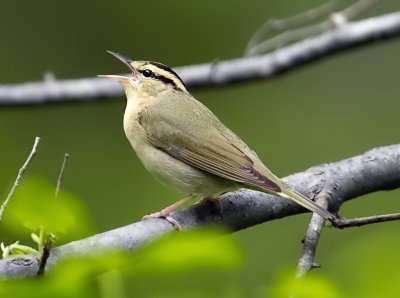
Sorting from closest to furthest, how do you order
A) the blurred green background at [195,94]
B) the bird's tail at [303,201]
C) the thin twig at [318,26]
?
the bird's tail at [303,201], the thin twig at [318,26], the blurred green background at [195,94]

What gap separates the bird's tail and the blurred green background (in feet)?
15.0

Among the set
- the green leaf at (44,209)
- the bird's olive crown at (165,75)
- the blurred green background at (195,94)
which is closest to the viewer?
the green leaf at (44,209)

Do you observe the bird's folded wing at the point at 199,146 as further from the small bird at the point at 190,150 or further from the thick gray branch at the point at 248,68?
the thick gray branch at the point at 248,68

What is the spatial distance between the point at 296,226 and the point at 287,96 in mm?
2061

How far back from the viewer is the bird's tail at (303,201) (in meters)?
3.33

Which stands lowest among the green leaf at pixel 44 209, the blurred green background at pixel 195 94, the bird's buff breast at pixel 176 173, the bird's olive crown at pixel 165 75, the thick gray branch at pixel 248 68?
the green leaf at pixel 44 209

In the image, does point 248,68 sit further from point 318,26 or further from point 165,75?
point 165,75

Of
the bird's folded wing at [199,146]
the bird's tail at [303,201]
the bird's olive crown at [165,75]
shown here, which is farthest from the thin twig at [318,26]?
the bird's tail at [303,201]

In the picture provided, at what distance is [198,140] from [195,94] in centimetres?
507

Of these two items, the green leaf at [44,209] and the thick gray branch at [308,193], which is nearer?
the green leaf at [44,209]

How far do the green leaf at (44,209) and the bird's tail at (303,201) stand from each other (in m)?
2.24

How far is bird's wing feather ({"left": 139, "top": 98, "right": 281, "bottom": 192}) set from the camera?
13.2 feet

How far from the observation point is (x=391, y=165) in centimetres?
403

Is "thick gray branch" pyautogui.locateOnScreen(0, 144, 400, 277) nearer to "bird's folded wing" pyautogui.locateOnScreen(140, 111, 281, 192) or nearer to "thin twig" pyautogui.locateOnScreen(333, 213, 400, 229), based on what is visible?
"bird's folded wing" pyautogui.locateOnScreen(140, 111, 281, 192)
